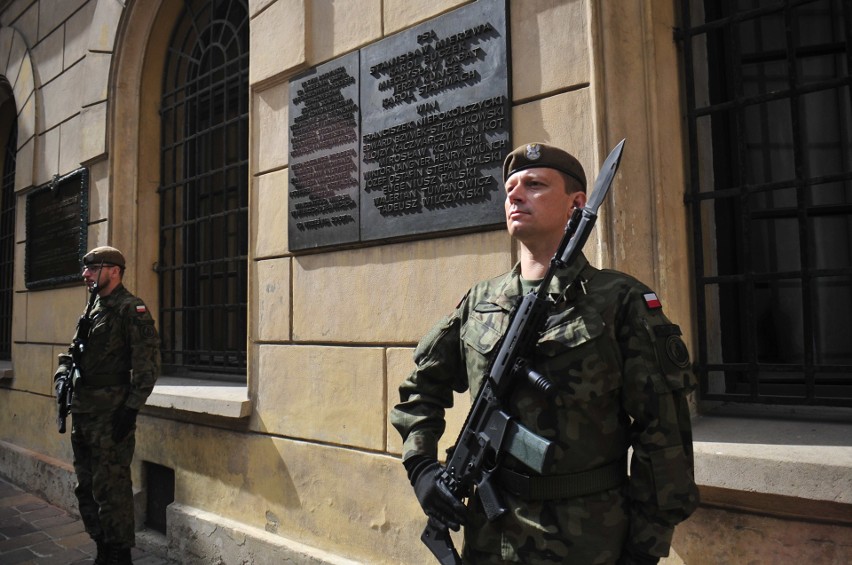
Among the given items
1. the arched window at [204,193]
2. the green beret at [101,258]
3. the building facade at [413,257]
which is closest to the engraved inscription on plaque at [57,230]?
the building facade at [413,257]

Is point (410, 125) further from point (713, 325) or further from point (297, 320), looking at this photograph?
point (713, 325)

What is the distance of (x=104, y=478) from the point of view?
4109 mm

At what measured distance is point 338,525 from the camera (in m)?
3.54

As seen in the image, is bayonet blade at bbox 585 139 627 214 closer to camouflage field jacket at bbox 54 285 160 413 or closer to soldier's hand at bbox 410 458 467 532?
soldier's hand at bbox 410 458 467 532

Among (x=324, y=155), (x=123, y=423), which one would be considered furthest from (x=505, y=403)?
(x=123, y=423)

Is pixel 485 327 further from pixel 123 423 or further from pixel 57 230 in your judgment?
pixel 57 230

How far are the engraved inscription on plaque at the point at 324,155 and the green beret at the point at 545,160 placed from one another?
1.83 meters

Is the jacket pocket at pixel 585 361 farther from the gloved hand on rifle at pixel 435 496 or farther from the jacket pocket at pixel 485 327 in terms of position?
the gloved hand on rifle at pixel 435 496

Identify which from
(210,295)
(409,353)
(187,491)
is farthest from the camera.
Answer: (210,295)

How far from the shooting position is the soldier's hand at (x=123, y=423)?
160 inches

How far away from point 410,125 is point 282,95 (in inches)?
49.7

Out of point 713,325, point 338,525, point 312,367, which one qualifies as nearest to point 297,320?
point 312,367

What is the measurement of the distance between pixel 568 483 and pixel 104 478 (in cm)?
355

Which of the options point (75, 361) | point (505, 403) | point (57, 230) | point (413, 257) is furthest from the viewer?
point (57, 230)
